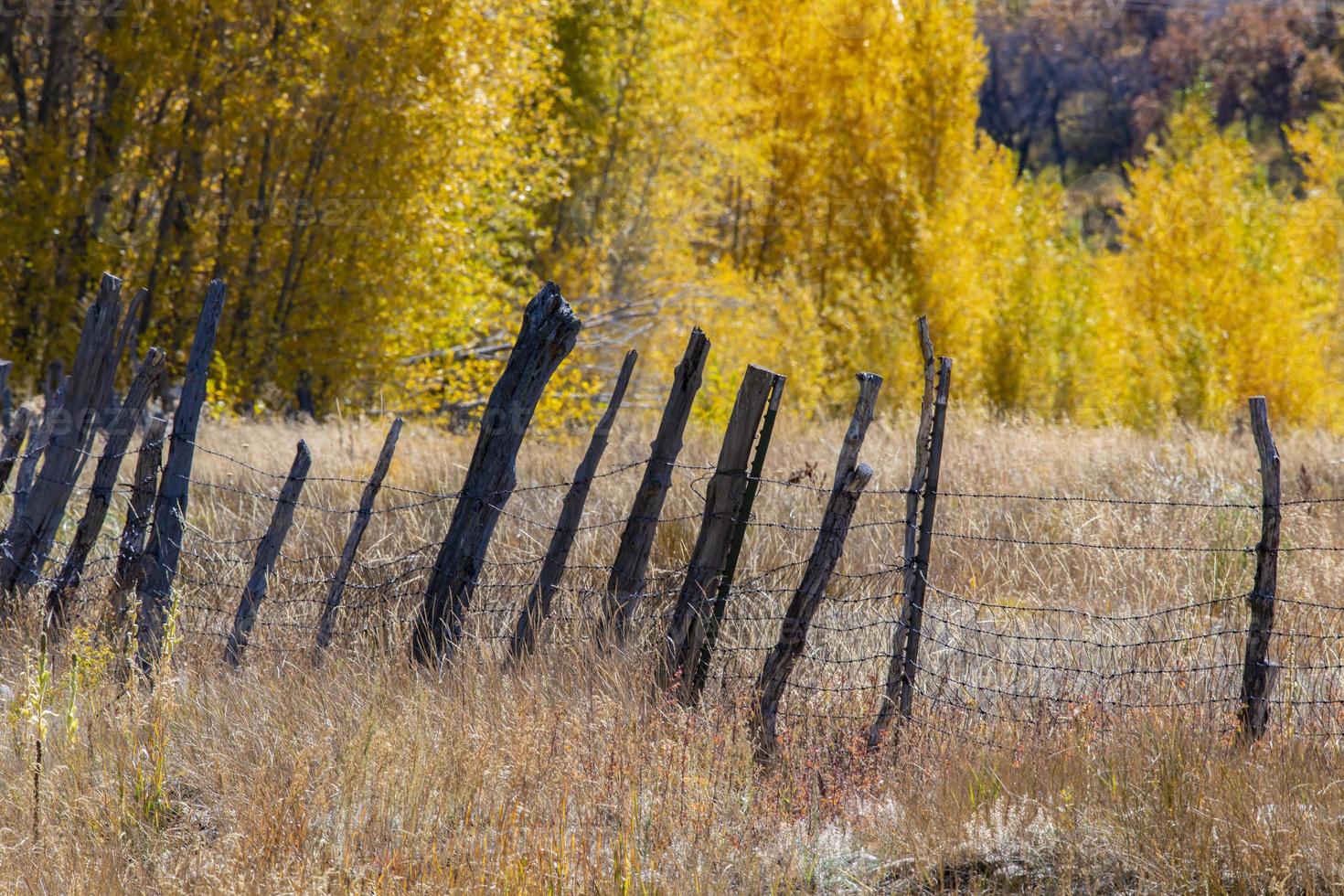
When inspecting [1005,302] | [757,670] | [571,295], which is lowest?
[757,670]

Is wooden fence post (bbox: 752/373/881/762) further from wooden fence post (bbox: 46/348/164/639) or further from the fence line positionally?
wooden fence post (bbox: 46/348/164/639)

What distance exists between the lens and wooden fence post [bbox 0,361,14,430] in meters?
6.04

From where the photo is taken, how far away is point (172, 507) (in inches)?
193

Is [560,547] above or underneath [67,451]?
above

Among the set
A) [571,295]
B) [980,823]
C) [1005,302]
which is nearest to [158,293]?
[571,295]

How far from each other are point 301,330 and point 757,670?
8.43 meters

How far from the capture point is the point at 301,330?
39.0 feet

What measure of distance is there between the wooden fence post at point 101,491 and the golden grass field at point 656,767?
16 centimetres

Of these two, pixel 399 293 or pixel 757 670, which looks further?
pixel 399 293

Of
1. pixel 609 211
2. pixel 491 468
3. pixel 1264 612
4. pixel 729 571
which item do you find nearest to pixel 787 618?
pixel 729 571

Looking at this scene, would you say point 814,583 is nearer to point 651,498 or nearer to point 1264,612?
point 651,498

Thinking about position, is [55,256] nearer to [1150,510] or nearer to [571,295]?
[571,295]

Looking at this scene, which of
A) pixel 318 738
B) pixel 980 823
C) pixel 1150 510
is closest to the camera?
pixel 980 823

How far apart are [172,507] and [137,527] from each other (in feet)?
0.53
